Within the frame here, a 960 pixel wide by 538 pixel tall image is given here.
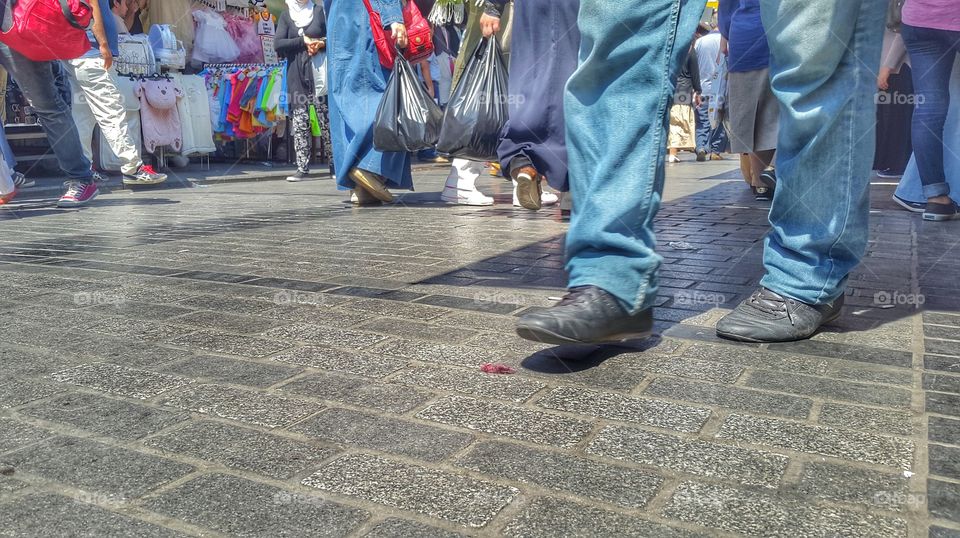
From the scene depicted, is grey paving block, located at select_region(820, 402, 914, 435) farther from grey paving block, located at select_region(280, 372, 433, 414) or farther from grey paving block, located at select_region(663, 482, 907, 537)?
grey paving block, located at select_region(280, 372, 433, 414)

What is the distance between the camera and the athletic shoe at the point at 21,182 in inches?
347

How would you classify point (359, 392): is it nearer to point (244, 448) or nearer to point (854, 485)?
point (244, 448)

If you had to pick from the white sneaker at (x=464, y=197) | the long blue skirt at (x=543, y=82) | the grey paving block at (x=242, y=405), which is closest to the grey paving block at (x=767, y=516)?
the grey paving block at (x=242, y=405)

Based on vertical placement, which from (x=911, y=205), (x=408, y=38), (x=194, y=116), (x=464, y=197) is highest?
(x=408, y=38)

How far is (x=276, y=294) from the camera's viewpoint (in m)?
3.41

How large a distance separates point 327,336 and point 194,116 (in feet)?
32.1

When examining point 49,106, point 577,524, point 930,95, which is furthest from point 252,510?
point 49,106

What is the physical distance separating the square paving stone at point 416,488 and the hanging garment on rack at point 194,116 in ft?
34.9

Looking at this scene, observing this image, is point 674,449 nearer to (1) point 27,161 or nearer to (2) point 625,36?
(2) point 625,36

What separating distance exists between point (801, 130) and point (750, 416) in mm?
1070

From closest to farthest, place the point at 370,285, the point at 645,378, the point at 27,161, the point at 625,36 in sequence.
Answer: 1. the point at 645,378
2. the point at 625,36
3. the point at 370,285
4. the point at 27,161

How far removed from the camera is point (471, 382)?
2.25m

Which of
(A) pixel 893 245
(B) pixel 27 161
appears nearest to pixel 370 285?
(A) pixel 893 245

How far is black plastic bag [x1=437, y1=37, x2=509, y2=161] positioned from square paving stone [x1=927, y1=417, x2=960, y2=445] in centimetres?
433
